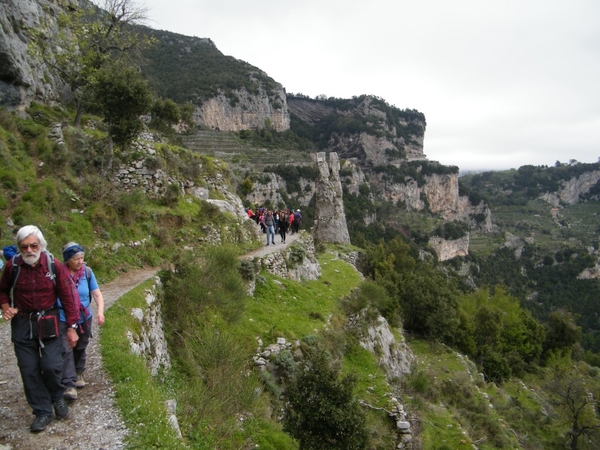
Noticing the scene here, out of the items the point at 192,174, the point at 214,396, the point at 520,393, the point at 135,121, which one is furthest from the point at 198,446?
the point at 520,393

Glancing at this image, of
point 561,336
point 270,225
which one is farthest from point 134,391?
point 561,336

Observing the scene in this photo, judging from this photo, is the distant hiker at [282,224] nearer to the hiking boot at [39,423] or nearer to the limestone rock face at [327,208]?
the limestone rock face at [327,208]

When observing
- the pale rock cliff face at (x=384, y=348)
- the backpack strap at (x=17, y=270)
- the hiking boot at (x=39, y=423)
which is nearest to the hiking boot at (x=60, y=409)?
the hiking boot at (x=39, y=423)

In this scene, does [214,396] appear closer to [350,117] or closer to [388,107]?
[350,117]

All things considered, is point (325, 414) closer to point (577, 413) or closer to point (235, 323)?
point (235, 323)

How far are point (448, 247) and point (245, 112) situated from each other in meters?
67.1

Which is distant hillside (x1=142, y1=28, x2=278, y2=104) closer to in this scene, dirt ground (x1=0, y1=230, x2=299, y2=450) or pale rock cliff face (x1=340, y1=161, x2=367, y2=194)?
pale rock cliff face (x1=340, y1=161, x2=367, y2=194)

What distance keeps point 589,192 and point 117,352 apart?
8450 inches

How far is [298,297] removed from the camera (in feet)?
45.7

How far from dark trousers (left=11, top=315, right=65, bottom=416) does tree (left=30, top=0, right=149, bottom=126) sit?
1396 cm

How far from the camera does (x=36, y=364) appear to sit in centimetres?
388

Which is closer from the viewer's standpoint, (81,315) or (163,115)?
(81,315)

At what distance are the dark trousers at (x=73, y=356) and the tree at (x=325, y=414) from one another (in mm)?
3469

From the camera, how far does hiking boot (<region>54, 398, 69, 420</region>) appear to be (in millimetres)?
3990
